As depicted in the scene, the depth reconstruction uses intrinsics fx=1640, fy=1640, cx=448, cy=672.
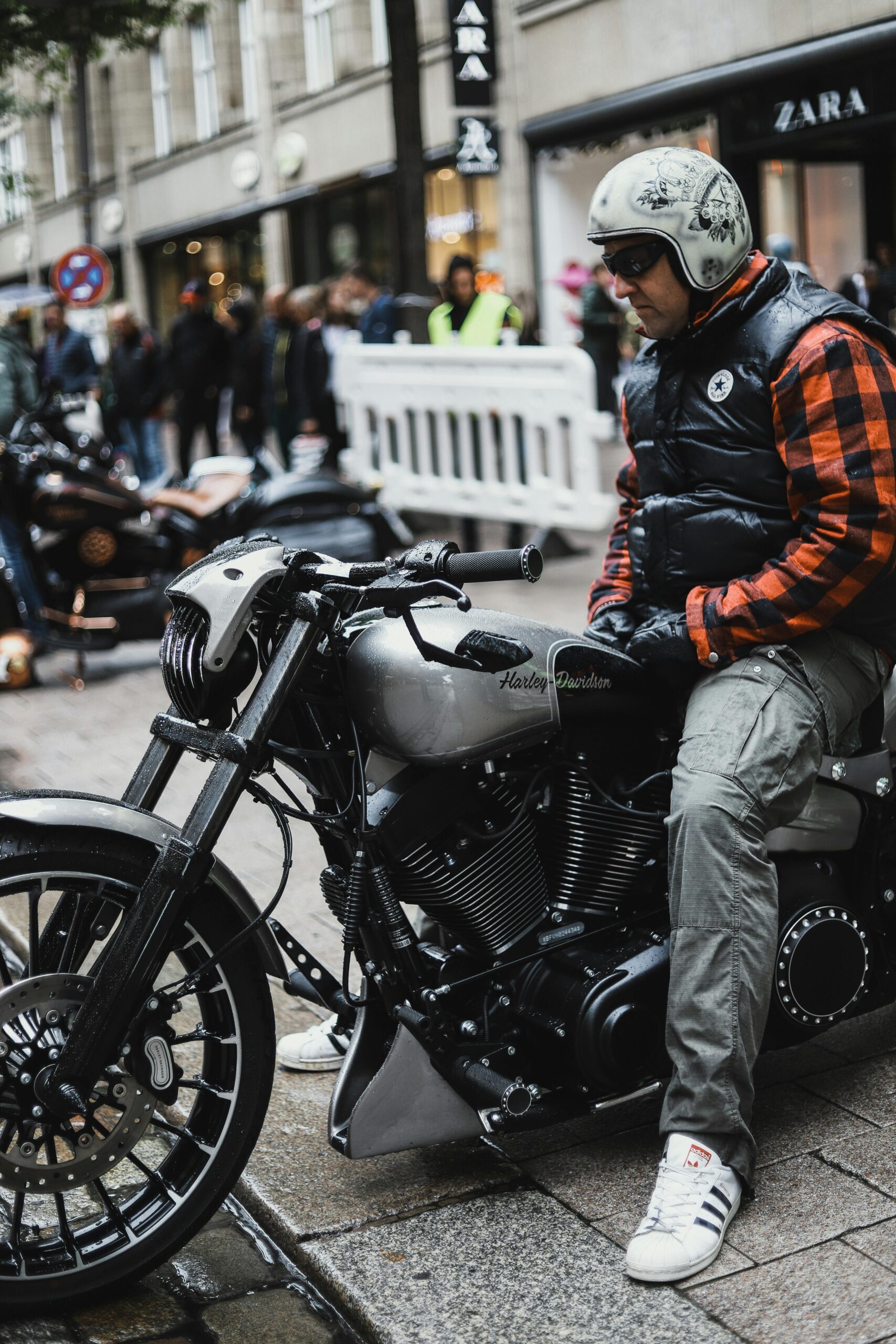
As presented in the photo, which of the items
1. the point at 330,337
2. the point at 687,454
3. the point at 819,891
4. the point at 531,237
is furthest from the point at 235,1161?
the point at 531,237

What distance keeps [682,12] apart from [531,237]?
4004mm

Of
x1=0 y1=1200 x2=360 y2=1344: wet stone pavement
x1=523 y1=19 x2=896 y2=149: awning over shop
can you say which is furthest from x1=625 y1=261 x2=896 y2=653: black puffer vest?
x1=523 y1=19 x2=896 y2=149: awning over shop

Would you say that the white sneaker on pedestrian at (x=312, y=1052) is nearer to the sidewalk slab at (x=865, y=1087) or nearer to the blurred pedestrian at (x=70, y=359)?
the sidewalk slab at (x=865, y=1087)

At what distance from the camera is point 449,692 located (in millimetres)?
2918

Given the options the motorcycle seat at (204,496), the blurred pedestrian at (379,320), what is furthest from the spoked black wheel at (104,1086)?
the blurred pedestrian at (379,320)

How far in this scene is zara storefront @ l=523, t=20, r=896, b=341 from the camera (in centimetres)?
1440

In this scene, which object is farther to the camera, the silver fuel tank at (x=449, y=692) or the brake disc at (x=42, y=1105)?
the silver fuel tank at (x=449, y=692)

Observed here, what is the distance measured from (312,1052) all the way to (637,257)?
1.93 m

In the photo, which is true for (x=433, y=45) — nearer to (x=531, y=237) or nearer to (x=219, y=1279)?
(x=531, y=237)

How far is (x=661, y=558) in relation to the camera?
3.27 metres

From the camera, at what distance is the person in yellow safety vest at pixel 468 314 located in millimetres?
10992

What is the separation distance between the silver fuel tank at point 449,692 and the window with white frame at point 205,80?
3016 centimetres

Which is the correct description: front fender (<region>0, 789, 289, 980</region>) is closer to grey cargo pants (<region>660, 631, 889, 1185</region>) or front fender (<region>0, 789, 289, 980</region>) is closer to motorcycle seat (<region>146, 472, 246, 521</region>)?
A: grey cargo pants (<region>660, 631, 889, 1185</region>)

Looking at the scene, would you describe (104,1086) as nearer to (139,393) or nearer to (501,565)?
(501,565)
